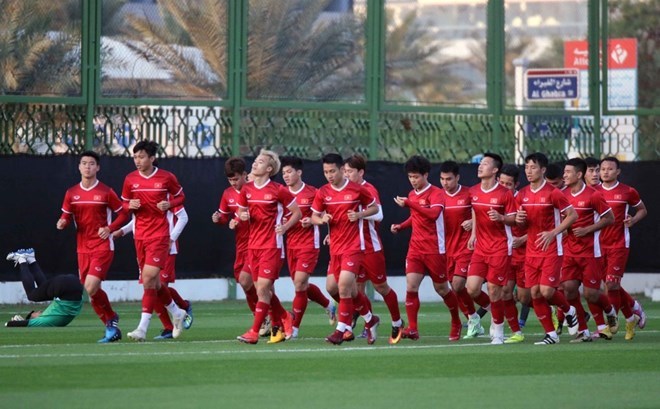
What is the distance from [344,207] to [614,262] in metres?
4.05

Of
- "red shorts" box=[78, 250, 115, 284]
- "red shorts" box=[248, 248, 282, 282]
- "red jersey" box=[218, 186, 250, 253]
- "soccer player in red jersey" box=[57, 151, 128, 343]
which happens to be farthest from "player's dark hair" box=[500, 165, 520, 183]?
"red shorts" box=[78, 250, 115, 284]

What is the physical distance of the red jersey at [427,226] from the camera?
1680 cm

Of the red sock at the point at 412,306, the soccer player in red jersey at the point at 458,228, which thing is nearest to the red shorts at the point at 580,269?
the soccer player in red jersey at the point at 458,228

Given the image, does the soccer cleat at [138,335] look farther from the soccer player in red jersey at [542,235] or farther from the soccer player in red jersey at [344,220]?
the soccer player in red jersey at [542,235]

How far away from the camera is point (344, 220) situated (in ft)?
52.5

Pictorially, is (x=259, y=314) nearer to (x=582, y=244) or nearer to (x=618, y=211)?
(x=582, y=244)

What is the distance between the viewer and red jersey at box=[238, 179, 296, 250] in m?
15.9

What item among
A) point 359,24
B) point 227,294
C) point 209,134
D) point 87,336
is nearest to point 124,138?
point 209,134

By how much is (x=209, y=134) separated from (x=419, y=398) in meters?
14.5

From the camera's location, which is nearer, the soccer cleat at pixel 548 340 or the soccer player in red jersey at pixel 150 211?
the soccer cleat at pixel 548 340

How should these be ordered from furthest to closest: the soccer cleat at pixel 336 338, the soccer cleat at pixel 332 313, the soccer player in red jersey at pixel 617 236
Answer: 1. the soccer cleat at pixel 332 313
2. the soccer player in red jersey at pixel 617 236
3. the soccer cleat at pixel 336 338

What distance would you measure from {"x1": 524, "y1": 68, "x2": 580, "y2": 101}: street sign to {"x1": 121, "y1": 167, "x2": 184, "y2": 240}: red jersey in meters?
12.1

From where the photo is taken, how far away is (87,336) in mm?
17016

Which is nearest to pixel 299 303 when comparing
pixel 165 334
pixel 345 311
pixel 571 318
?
Answer: pixel 345 311
